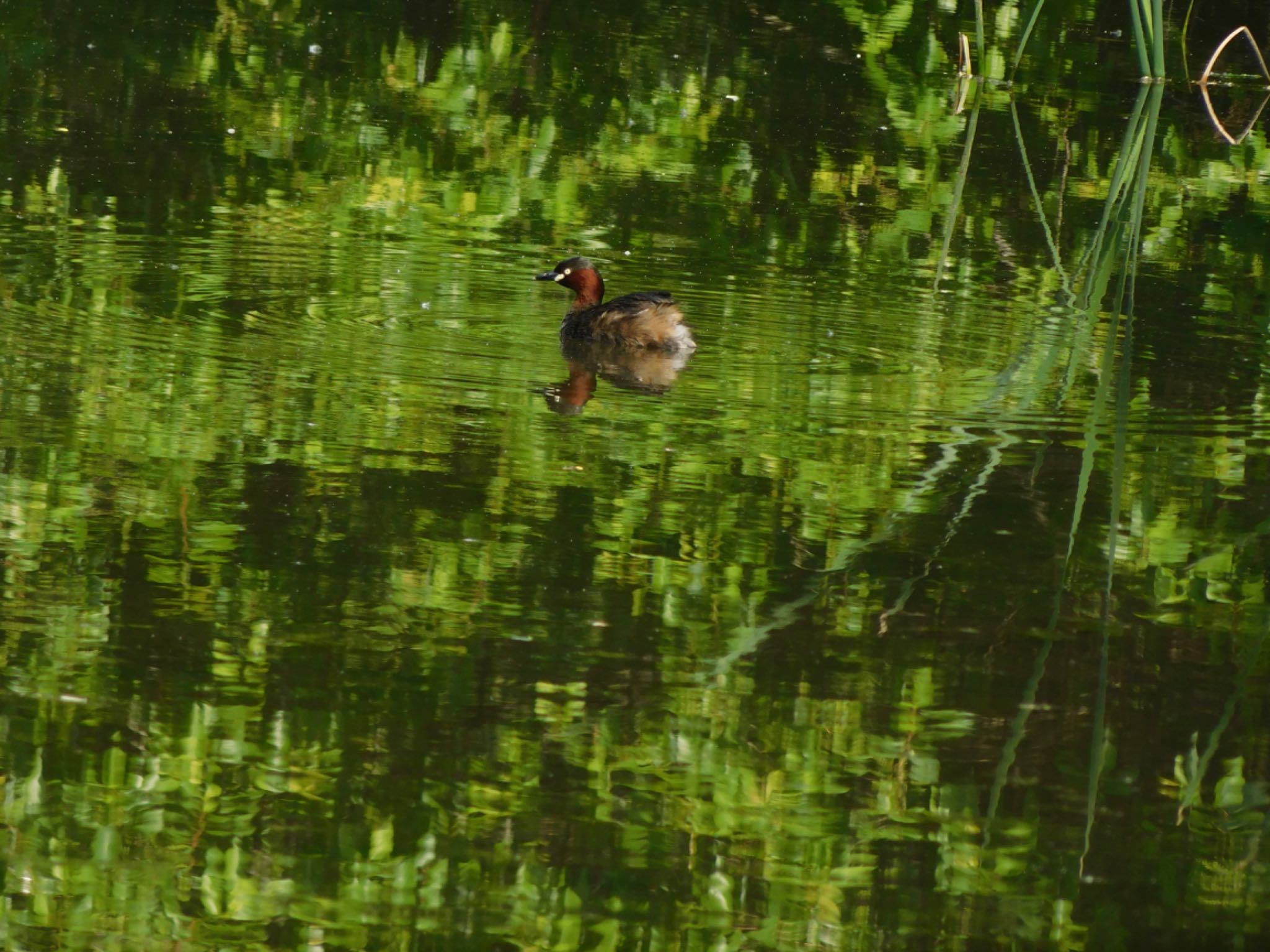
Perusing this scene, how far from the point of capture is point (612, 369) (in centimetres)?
955

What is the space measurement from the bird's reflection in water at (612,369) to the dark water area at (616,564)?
0.05 metres

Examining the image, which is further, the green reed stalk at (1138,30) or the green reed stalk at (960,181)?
the green reed stalk at (1138,30)

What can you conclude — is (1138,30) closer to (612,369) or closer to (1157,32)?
(1157,32)

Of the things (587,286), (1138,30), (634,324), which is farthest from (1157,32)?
(634,324)

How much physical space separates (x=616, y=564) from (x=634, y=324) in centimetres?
327

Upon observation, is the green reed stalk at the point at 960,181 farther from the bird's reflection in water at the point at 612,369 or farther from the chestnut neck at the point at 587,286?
the bird's reflection in water at the point at 612,369

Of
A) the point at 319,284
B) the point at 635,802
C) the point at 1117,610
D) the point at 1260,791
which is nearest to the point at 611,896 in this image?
the point at 635,802

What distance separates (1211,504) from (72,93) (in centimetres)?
1035

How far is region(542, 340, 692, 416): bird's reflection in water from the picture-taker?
898cm

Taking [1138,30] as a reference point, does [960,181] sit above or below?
below

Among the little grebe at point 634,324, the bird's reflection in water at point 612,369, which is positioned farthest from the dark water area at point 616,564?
the little grebe at point 634,324

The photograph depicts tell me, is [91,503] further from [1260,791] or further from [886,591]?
[1260,791]

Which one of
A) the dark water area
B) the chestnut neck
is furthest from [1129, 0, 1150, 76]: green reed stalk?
the chestnut neck

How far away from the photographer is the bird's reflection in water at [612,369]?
29.5 ft
